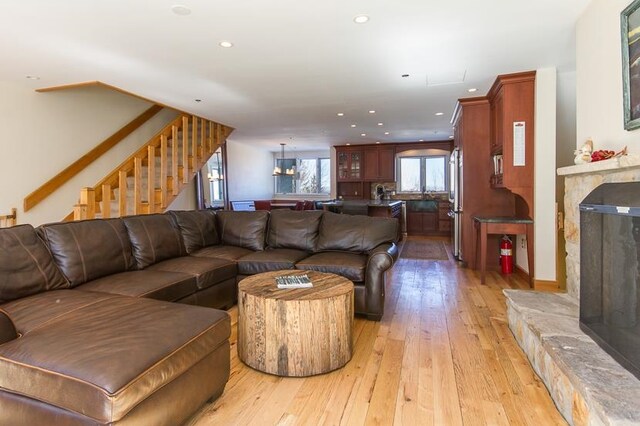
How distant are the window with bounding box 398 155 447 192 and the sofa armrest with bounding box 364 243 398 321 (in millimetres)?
6549

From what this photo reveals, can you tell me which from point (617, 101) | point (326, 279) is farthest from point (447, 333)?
point (617, 101)

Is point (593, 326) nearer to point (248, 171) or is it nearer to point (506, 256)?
point (506, 256)

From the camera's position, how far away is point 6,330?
1485 millimetres

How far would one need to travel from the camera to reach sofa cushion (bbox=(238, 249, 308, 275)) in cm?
323

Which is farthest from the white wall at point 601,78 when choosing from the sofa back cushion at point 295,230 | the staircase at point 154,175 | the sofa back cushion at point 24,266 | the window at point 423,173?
the window at point 423,173

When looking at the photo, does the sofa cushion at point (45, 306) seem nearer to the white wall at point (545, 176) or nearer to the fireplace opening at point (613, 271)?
the fireplace opening at point (613, 271)

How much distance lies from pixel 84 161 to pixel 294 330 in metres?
4.65

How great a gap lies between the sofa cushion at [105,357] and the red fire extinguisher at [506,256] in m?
4.02

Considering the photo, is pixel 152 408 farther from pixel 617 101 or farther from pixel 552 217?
pixel 552 217

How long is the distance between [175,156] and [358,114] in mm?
2978

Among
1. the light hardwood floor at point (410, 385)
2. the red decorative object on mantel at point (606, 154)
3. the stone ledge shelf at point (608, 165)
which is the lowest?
the light hardwood floor at point (410, 385)

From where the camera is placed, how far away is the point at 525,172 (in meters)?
3.87

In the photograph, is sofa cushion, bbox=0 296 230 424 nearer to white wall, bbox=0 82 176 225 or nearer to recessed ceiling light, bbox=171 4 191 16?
recessed ceiling light, bbox=171 4 191 16

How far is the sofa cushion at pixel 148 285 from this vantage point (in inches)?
92.4
